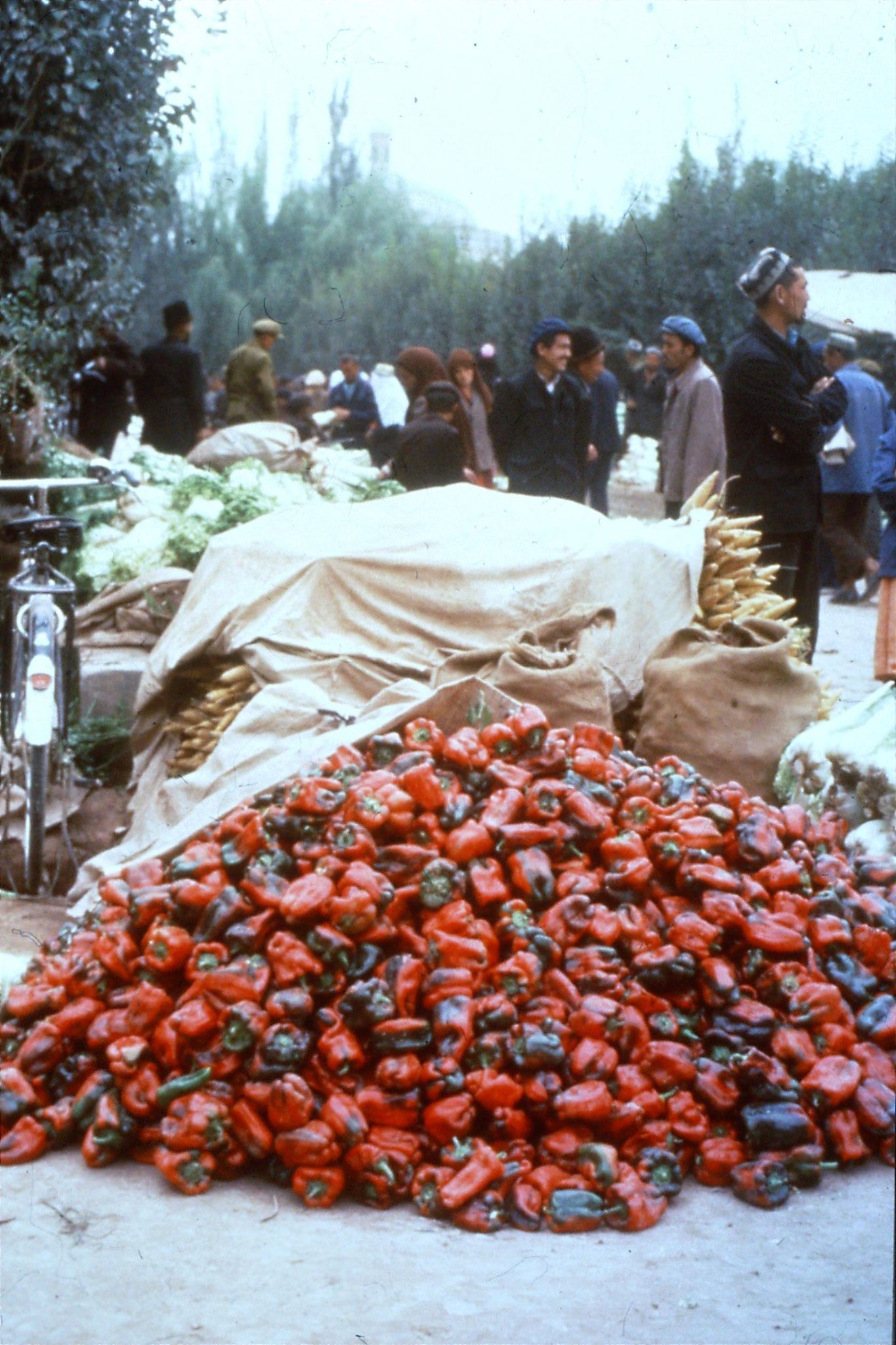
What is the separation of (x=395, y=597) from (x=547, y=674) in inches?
37.0

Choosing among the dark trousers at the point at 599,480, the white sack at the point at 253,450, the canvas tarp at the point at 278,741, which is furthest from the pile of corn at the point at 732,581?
the dark trousers at the point at 599,480

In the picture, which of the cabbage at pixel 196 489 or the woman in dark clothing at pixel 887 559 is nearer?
the woman in dark clothing at pixel 887 559

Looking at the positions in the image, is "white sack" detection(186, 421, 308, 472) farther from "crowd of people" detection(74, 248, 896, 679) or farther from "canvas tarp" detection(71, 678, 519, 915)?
"canvas tarp" detection(71, 678, 519, 915)

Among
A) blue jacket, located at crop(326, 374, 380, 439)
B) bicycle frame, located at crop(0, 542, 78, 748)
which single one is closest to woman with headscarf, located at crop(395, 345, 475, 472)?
bicycle frame, located at crop(0, 542, 78, 748)

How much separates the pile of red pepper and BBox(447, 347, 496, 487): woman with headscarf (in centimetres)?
793

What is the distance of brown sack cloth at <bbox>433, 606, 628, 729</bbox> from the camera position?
4.11 metres

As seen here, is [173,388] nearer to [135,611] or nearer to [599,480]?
[599,480]

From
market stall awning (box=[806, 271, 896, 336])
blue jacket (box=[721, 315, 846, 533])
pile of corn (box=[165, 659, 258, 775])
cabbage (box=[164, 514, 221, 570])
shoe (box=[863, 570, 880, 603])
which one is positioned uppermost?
market stall awning (box=[806, 271, 896, 336])

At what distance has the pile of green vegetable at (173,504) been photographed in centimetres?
809

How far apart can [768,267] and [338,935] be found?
4378 millimetres

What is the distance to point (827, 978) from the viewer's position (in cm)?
302

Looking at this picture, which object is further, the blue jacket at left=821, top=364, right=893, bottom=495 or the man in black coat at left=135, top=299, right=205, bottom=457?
the man in black coat at left=135, top=299, right=205, bottom=457

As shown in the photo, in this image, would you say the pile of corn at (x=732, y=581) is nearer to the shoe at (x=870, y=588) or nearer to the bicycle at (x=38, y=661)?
the bicycle at (x=38, y=661)

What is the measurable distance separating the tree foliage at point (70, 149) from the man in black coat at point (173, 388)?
1.86m
